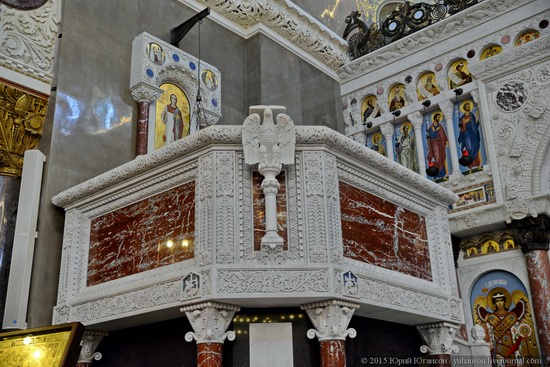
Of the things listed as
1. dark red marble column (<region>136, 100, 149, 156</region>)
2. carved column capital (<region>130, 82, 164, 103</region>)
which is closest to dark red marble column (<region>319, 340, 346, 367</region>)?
dark red marble column (<region>136, 100, 149, 156</region>)

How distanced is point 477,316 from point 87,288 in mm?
7010

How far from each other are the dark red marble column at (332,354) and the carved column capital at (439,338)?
1.82 meters

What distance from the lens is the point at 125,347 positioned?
6719 mm

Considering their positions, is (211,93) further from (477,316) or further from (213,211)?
(477,316)

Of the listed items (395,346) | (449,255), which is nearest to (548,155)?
(449,255)

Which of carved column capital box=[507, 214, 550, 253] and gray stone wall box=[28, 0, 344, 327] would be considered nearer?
gray stone wall box=[28, 0, 344, 327]

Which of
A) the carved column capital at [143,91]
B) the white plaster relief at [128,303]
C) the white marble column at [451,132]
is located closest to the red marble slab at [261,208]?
the white plaster relief at [128,303]

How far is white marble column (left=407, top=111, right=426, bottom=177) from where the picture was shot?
1150 cm

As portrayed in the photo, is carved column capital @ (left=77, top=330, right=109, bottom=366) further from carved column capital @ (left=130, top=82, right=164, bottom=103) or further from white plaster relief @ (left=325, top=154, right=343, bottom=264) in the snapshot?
carved column capital @ (left=130, top=82, right=164, bottom=103)

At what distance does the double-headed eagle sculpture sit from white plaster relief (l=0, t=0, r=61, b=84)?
3.62 metres

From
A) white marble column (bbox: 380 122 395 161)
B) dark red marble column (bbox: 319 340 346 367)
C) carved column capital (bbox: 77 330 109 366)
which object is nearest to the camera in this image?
dark red marble column (bbox: 319 340 346 367)

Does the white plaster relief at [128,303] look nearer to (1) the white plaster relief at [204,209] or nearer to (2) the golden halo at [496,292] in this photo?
(1) the white plaster relief at [204,209]

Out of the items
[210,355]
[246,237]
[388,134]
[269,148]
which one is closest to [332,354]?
[210,355]

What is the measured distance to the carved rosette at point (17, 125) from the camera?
7.45 metres
